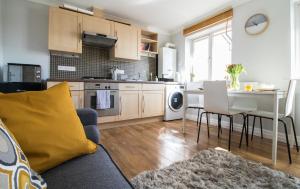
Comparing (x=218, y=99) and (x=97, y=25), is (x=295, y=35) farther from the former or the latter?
(x=97, y=25)

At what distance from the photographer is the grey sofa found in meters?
0.55

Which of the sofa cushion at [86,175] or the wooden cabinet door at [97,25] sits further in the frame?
the wooden cabinet door at [97,25]

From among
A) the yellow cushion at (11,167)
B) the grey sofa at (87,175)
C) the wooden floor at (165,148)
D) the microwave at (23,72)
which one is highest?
the microwave at (23,72)

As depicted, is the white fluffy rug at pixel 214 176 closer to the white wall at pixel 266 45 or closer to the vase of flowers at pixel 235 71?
the vase of flowers at pixel 235 71

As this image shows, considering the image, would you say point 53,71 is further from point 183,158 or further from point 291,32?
point 291,32

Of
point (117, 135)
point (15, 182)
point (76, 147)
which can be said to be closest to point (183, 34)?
point (117, 135)

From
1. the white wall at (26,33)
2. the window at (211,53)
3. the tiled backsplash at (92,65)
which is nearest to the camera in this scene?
the white wall at (26,33)

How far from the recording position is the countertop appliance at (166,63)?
4098 millimetres

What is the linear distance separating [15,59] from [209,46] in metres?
3.78

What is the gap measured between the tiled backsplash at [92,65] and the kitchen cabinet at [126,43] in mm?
265

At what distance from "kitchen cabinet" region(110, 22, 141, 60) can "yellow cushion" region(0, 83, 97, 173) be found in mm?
2693

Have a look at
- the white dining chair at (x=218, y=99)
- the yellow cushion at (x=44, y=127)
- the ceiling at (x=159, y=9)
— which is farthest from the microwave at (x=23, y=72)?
the white dining chair at (x=218, y=99)

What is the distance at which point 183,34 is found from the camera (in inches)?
159

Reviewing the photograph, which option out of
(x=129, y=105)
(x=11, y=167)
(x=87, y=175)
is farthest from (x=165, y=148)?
(x=11, y=167)
